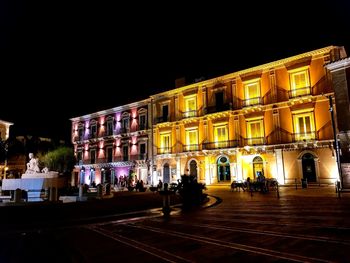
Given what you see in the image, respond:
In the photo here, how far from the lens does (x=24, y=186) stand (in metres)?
14.3

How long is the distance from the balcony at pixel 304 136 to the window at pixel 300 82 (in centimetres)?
328

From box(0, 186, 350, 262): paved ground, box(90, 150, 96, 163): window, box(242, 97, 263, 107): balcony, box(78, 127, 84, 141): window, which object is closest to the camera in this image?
box(0, 186, 350, 262): paved ground

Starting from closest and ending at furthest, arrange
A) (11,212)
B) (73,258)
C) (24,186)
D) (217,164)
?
(73,258) → (11,212) → (24,186) → (217,164)

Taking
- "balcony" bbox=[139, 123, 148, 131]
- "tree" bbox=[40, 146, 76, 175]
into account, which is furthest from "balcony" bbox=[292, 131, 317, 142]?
"tree" bbox=[40, 146, 76, 175]

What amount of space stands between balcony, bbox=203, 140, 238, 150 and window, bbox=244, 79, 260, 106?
3898 millimetres

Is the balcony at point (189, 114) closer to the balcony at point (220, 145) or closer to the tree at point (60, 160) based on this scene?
the balcony at point (220, 145)

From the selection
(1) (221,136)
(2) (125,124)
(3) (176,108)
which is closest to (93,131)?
(2) (125,124)

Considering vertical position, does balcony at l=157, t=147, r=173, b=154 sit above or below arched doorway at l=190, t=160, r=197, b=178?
above

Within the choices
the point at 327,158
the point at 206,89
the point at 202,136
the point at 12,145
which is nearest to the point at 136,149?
the point at 202,136

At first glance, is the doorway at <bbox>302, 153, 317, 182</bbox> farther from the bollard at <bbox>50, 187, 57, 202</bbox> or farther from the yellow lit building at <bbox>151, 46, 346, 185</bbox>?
the bollard at <bbox>50, 187, 57, 202</bbox>

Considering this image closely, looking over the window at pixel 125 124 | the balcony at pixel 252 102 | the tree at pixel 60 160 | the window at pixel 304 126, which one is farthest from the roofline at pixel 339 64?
the tree at pixel 60 160

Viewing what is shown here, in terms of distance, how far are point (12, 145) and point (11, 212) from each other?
26.5 metres

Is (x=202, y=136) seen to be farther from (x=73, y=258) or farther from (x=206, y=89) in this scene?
(x=73, y=258)

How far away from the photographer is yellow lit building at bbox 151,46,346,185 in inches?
862
